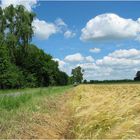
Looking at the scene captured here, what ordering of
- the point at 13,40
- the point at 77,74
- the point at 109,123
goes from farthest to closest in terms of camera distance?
the point at 77,74
the point at 13,40
the point at 109,123

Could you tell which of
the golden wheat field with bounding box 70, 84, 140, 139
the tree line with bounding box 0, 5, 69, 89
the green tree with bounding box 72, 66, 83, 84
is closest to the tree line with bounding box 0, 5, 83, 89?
the tree line with bounding box 0, 5, 69, 89

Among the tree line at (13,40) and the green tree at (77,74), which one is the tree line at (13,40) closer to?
the tree line at (13,40)

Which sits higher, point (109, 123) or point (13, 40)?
point (13, 40)

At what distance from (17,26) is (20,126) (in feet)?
176

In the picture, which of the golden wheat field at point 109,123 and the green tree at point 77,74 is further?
the green tree at point 77,74

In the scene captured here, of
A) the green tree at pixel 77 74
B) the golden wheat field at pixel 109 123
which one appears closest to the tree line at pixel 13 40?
the golden wheat field at pixel 109 123

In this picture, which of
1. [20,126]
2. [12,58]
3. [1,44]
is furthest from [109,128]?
[12,58]

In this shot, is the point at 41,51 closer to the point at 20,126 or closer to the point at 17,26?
the point at 17,26

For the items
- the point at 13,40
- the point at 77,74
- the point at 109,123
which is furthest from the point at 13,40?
the point at 77,74

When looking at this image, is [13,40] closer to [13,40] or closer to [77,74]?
[13,40]

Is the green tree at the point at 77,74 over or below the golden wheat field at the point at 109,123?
over

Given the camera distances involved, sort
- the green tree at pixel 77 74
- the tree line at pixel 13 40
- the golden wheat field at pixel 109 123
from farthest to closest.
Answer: the green tree at pixel 77 74 < the tree line at pixel 13 40 < the golden wheat field at pixel 109 123

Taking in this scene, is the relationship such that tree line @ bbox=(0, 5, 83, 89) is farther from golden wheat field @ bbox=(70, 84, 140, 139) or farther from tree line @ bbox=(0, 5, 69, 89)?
golden wheat field @ bbox=(70, 84, 140, 139)

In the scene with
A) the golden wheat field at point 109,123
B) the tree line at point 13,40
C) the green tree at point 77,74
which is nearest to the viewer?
the golden wheat field at point 109,123
